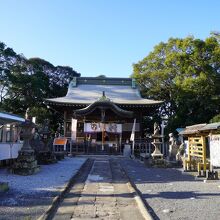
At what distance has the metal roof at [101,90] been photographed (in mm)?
36597

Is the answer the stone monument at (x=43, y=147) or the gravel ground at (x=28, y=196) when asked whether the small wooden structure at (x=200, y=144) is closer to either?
the gravel ground at (x=28, y=196)

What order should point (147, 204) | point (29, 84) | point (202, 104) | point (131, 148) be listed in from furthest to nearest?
point (29, 84) < point (202, 104) < point (131, 148) < point (147, 204)

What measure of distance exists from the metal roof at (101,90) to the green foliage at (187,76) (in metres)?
2.44

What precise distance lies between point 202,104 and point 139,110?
620cm

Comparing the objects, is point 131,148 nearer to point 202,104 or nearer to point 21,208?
point 202,104

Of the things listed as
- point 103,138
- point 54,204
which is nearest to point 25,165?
point 54,204

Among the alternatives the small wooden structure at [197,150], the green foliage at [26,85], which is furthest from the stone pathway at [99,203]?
the green foliage at [26,85]

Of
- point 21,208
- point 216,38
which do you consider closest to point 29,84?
point 216,38

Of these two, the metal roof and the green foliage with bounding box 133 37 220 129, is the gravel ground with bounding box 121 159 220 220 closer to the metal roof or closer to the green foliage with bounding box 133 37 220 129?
the green foliage with bounding box 133 37 220 129

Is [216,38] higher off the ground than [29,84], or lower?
higher

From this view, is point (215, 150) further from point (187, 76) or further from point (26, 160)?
point (187, 76)

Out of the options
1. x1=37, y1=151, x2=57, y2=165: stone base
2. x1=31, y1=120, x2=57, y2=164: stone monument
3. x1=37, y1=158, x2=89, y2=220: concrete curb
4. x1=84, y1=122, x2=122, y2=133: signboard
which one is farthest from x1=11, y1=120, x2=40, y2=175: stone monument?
x1=84, y1=122, x2=122, y2=133: signboard

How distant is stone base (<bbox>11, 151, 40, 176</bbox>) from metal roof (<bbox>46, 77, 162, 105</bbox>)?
834 inches

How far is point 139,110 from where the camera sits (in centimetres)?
3431
